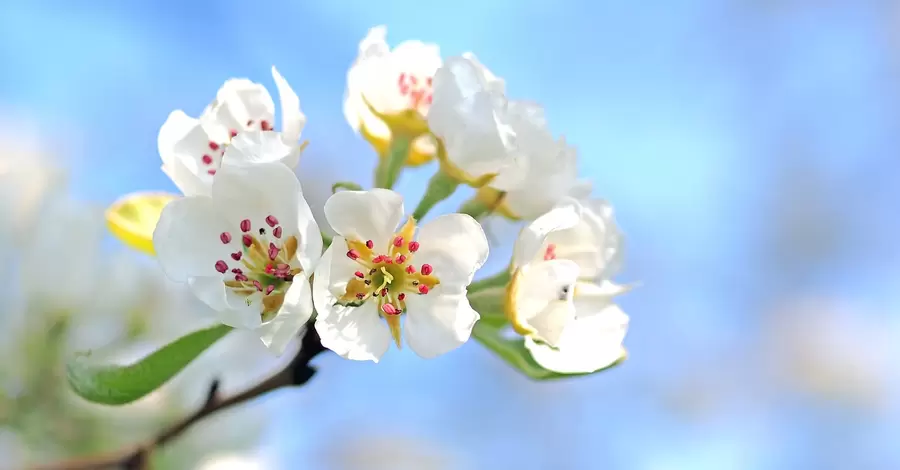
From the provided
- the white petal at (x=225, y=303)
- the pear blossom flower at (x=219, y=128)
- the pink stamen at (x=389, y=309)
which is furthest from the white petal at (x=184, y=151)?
the pink stamen at (x=389, y=309)

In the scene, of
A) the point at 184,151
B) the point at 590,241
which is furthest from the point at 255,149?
the point at 590,241

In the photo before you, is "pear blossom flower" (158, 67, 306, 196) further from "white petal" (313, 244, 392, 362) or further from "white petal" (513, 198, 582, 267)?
"white petal" (513, 198, 582, 267)

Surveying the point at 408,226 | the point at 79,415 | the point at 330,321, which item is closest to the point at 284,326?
the point at 330,321

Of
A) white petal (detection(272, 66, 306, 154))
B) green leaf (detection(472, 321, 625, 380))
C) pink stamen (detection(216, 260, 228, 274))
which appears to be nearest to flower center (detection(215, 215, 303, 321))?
pink stamen (detection(216, 260, 228, 274))

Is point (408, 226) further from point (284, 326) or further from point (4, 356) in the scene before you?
point (4, 356)

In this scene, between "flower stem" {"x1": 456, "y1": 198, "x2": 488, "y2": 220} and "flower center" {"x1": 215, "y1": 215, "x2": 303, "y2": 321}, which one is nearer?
"flower center" {"x1": 215, "y1": 215, "x2": 303, "y2": 321}
